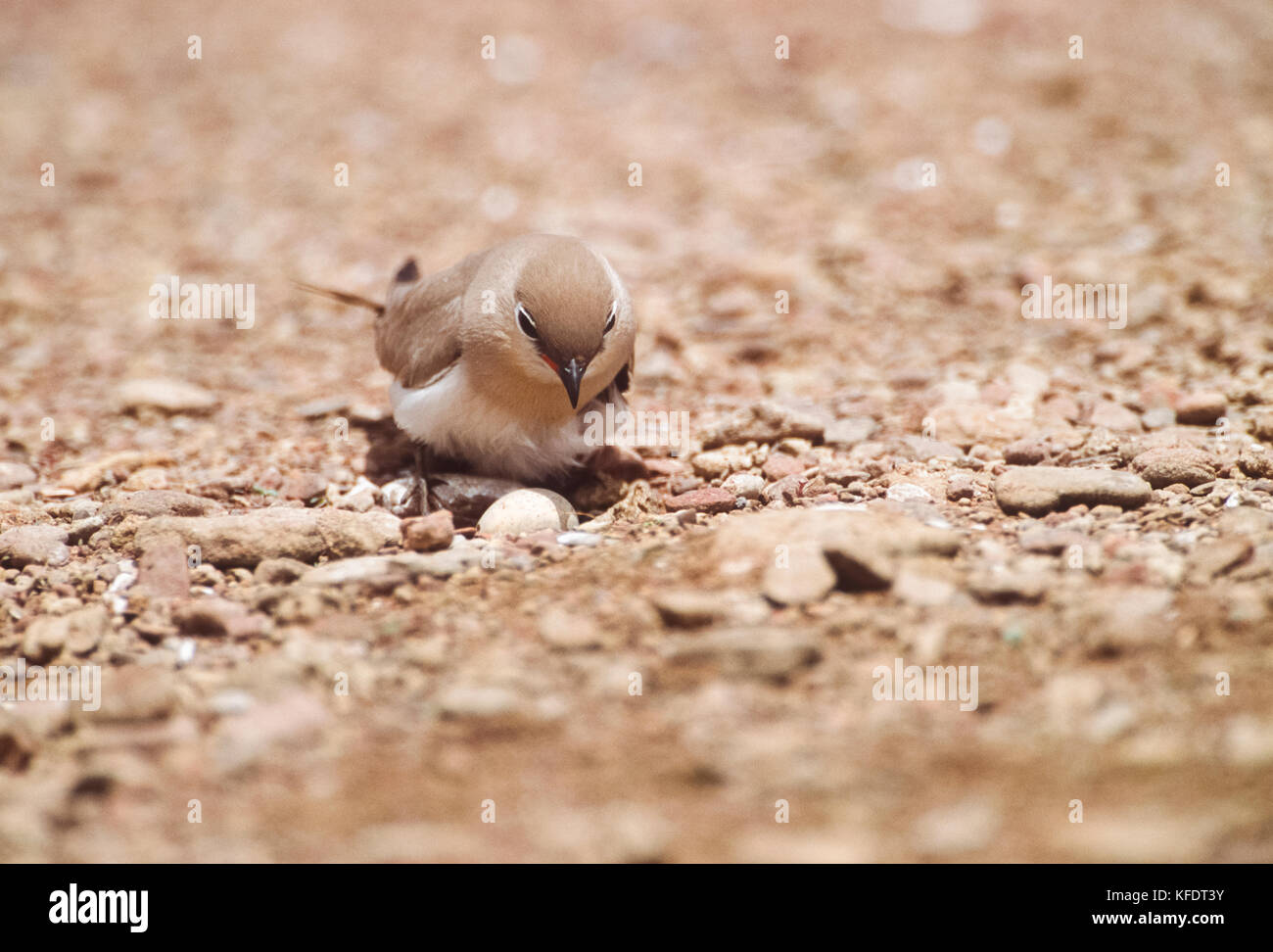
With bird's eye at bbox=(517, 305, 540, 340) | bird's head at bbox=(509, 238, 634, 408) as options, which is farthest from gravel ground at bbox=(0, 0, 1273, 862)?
bird's eye at bbox=(517, 305, 540, 340)

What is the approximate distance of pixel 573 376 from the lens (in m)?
4.51

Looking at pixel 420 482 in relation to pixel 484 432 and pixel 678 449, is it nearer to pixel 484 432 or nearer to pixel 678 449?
pixel 484 432

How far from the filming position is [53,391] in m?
6.45

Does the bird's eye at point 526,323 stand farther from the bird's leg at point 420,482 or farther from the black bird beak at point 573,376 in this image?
the bird's leg at point 420,482

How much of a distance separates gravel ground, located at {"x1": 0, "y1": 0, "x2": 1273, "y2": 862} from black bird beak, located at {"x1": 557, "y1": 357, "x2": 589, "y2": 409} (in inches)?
23.8

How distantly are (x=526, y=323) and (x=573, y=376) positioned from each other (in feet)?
1.12

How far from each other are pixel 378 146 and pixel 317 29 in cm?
274

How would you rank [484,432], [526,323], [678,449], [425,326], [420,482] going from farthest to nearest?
[678,449], [425,326], [420,482], [484,432], [526,323]

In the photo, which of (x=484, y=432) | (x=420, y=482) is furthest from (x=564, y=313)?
(x=420, y=482)

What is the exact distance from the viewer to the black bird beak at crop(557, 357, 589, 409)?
4488mm

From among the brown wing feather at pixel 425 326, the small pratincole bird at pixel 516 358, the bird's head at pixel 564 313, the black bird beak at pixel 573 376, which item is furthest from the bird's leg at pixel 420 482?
the black bird beak at pixel 573 376

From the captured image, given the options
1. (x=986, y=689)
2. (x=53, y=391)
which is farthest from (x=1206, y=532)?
(x=53, y=391)

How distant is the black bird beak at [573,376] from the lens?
4.49m

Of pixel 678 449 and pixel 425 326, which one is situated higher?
pixel 425 326
